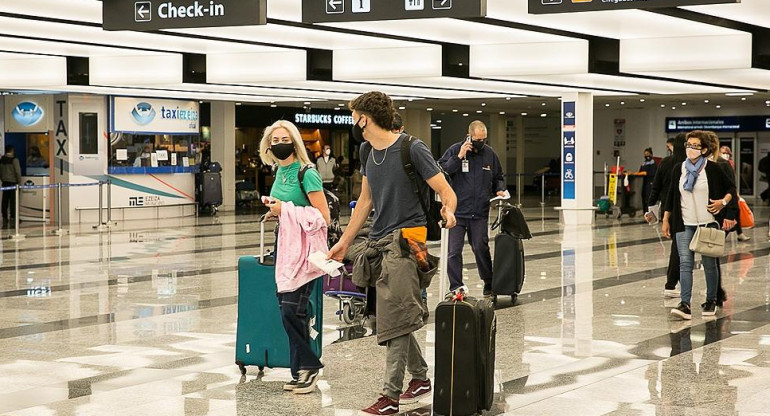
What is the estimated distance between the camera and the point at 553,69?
55.2 feet

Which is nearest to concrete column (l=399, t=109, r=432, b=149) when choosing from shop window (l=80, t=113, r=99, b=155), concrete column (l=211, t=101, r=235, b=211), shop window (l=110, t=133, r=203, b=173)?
concrete column (l=211, t=101, r=235, b=211)

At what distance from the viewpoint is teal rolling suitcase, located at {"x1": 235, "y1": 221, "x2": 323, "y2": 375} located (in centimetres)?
712

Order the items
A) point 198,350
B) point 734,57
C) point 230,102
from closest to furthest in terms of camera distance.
A: point 198,350 → point 734,57 → point 230,102

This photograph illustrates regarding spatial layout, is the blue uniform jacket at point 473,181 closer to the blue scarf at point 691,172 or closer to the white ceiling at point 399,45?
the blue scarf at point 691,172

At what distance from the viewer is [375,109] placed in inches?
244

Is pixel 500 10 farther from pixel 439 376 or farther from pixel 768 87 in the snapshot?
pixel 768 87

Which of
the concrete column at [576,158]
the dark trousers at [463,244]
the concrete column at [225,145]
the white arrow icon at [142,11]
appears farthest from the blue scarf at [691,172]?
the concrete column at [225,145]

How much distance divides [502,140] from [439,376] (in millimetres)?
40562

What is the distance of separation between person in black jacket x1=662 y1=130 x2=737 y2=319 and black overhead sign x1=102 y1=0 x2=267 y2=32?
4.00m

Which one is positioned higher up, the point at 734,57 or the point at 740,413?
the point at 734,57

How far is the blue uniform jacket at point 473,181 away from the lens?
10719 millimetres

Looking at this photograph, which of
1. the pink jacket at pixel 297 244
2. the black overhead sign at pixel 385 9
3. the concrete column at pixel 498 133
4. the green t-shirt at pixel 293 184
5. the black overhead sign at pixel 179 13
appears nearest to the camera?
the pink jacket at pixel 297 244

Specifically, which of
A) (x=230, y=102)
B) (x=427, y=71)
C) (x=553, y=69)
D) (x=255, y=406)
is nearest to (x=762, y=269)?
(x=553, y=69)

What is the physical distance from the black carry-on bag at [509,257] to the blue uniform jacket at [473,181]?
0.26 meters
